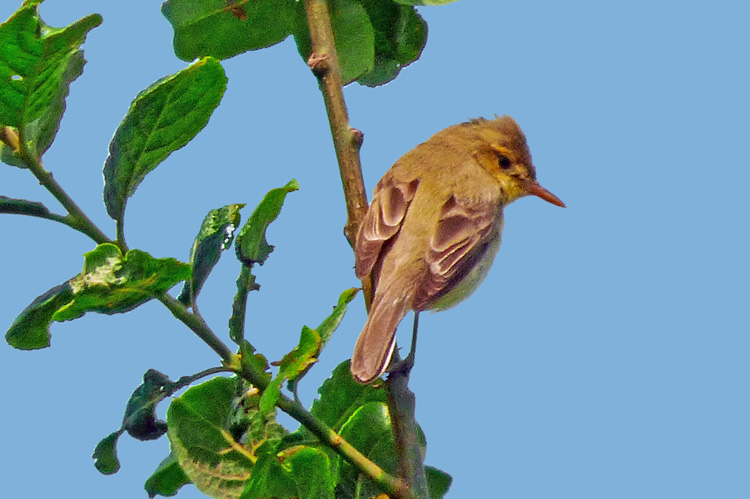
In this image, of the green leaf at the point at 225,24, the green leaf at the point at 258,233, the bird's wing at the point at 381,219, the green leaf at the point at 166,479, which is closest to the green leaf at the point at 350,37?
the green leaf at the point at 225,24

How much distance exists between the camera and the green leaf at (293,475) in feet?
6.80

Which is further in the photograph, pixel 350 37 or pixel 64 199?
pixel 350 37

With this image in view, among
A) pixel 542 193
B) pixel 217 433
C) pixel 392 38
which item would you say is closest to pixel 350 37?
pixel 392 38

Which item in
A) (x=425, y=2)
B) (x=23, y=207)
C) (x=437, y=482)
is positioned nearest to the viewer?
(x=23, y=207)

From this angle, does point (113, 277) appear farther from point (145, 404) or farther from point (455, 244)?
point (455, 244)

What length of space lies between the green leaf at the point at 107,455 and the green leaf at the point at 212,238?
0.49m

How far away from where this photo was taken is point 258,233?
7.07 ft

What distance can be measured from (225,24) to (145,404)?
1313mm

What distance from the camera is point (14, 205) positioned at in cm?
191

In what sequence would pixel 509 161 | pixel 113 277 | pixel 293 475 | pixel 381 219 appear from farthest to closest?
1. pixel 509 161
2. pixel 381 219
3. pixel 293 475
4. pixel 113 277

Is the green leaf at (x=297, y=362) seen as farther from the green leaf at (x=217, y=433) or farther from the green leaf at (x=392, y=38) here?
the green leaf at (x=392, y=38)

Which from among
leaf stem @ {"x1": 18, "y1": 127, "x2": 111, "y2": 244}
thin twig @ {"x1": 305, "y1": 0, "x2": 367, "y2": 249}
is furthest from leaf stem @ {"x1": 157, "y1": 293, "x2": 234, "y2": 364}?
thin twig @ {"x1": 305, "y1": 0, "x2": 367, "y2": 249}

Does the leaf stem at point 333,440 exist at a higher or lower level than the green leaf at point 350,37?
lower

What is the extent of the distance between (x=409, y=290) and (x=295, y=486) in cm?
111
